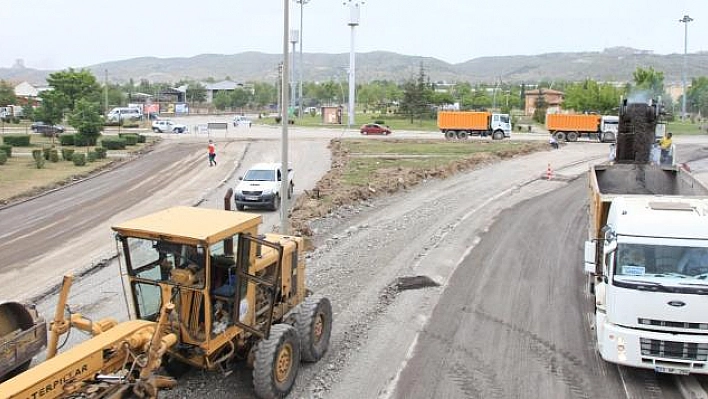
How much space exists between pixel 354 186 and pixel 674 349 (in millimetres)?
20277

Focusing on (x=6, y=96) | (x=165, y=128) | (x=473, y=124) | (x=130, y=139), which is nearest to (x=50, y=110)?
(x=165, y=128)

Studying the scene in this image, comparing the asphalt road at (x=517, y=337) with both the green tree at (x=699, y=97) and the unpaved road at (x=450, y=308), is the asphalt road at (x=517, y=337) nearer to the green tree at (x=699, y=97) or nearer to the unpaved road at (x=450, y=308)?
the unpaved road at (x=450, y=308)

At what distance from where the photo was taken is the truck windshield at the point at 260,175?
2731cm

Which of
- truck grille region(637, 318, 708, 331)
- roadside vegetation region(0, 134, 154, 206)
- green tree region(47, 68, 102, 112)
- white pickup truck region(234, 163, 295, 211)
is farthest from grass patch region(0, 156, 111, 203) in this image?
green tree region(47, 68, 102, 112)

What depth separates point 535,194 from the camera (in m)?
28.6

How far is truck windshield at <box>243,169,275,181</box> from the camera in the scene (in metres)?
27.3

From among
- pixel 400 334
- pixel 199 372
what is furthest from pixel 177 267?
pixel 400 334

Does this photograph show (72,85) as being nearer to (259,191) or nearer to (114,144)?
(114,144)

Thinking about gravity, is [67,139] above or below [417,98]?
below

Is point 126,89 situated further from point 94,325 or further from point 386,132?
point 94,325

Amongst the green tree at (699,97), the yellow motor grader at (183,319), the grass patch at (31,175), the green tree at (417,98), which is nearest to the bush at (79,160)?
the grass patch at (31,175)

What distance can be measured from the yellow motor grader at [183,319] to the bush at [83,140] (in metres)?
47.2

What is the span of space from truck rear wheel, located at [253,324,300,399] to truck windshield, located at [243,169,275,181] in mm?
17927

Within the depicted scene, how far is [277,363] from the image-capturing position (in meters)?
9.29
